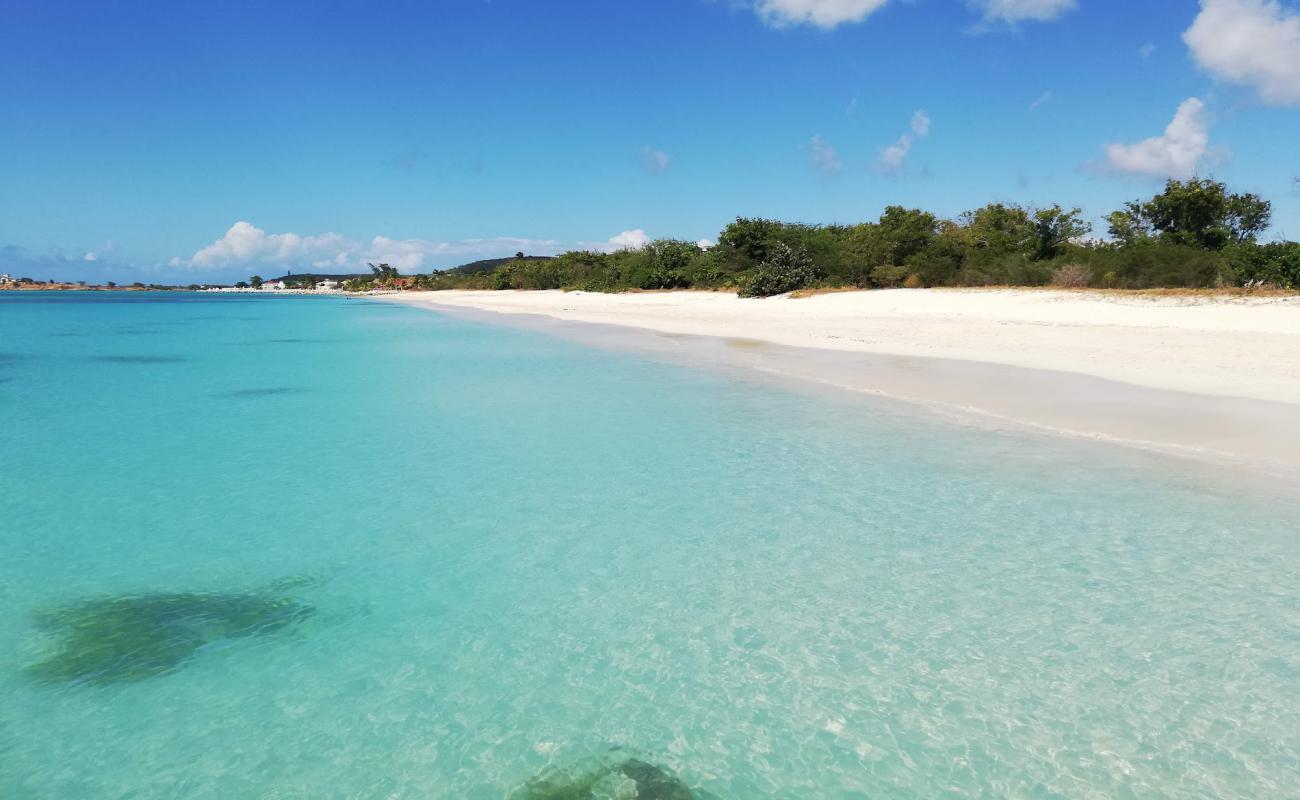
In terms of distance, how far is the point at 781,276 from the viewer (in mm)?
40781

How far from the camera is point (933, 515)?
6574 millimetres

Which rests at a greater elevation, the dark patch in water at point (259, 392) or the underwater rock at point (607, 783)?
the underwater rock at point (607, 783)

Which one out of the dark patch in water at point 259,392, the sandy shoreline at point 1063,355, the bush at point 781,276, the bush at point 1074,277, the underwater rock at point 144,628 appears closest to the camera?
the underwater rock at point 144,628

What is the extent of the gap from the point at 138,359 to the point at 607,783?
27.9 m

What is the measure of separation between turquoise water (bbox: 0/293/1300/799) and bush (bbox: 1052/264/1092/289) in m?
23.5

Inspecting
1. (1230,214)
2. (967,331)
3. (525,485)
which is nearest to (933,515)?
(525,485)

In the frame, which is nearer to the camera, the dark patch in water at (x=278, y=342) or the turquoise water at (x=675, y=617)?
the turquoise water at (x=675, y=617)

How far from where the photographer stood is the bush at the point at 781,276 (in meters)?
40.7

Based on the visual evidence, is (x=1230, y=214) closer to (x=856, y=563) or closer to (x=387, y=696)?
(x=856, y=563)

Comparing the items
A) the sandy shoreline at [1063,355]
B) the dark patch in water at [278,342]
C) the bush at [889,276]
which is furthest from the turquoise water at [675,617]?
the bush at [889,276]

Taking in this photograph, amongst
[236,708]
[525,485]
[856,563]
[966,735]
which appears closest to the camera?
[966,735]

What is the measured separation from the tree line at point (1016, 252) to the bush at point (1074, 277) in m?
0.05

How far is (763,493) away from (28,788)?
18.7ft

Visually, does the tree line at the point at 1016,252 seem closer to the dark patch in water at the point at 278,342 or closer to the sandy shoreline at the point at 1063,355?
the sandy shoreline at the point at 1063,355
